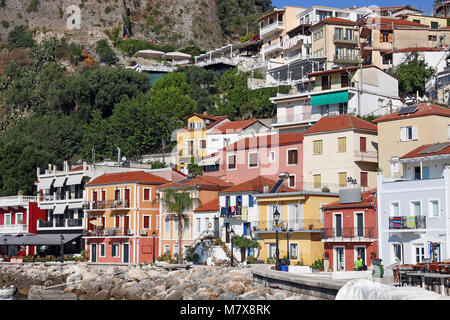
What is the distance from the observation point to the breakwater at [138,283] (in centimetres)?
4188

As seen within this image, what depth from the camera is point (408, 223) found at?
144 feet

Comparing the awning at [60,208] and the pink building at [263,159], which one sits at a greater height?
the pink building at [263,159]

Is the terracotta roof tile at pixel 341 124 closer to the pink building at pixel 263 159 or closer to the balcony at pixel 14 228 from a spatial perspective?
the pink building at pixel 263 159

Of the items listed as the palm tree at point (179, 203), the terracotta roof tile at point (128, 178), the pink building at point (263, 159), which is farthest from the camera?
the terracotta roof tile at point (128, 178)

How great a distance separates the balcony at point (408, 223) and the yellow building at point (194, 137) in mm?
36364

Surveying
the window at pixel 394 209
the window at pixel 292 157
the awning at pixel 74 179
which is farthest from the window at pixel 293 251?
the awning at pixel 74 179

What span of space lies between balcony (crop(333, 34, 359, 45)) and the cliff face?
53.2 meters

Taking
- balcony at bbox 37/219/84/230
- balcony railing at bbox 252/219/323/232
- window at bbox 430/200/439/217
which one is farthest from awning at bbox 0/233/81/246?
window at bbox 430/200/439/217

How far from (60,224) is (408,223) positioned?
128ft

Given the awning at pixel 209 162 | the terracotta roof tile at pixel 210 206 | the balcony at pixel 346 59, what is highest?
the balcony at pixel 346 59

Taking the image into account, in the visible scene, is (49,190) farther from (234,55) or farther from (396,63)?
(234,55)

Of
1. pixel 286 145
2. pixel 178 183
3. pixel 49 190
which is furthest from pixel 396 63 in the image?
pixel 49 190

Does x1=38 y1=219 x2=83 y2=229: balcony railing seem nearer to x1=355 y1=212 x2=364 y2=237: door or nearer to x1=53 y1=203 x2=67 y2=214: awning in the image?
x1=53 y1=203 x2=67 y2=214: awning

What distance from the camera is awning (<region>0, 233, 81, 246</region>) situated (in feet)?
230
